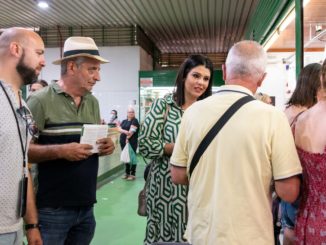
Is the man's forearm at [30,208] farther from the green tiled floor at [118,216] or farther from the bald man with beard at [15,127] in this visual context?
the green tiled floor at [118,216]

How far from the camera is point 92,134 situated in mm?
2137

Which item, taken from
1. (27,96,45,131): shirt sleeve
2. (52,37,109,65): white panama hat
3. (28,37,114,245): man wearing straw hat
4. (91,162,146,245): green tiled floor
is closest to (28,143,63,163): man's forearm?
(28,37,114,245): man wearing straw hat

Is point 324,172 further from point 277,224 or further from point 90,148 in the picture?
point 277,224

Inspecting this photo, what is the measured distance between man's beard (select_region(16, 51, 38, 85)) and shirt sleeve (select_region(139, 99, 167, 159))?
0.89 metres

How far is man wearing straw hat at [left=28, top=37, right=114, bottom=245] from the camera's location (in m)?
2.09

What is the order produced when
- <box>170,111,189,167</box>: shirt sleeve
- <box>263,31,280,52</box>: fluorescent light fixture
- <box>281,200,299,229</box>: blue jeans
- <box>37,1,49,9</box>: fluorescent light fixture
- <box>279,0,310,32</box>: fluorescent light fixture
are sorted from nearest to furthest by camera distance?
1. <box>170,111,189,167</box>: shirt sleeve
2. <box>281,200,299,229</box>: blue jeans
3. <box>279,0,310,32</box>: fluorescent light fixture
4. <box>263,31,280,52</box>: fluorescent light fixture
5. <box>37,1,49,9</box>: fluorescent light fixture

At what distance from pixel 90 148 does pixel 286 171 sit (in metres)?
1.08

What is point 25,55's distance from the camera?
172 centimetres

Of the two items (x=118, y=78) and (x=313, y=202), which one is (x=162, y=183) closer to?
(x=313, y=202)

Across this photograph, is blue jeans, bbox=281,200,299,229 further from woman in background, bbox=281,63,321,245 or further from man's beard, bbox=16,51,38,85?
man's beard, bbox=16,51,38,85

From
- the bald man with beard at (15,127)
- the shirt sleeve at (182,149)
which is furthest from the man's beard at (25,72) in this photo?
the shirt sleeve at (182,149)

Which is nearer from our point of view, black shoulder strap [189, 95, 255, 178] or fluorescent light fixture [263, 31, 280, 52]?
black shoulder strap [189, 95, 255, 178]

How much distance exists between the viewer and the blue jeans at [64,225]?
6.88ft

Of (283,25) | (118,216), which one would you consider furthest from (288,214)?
(283,25)
